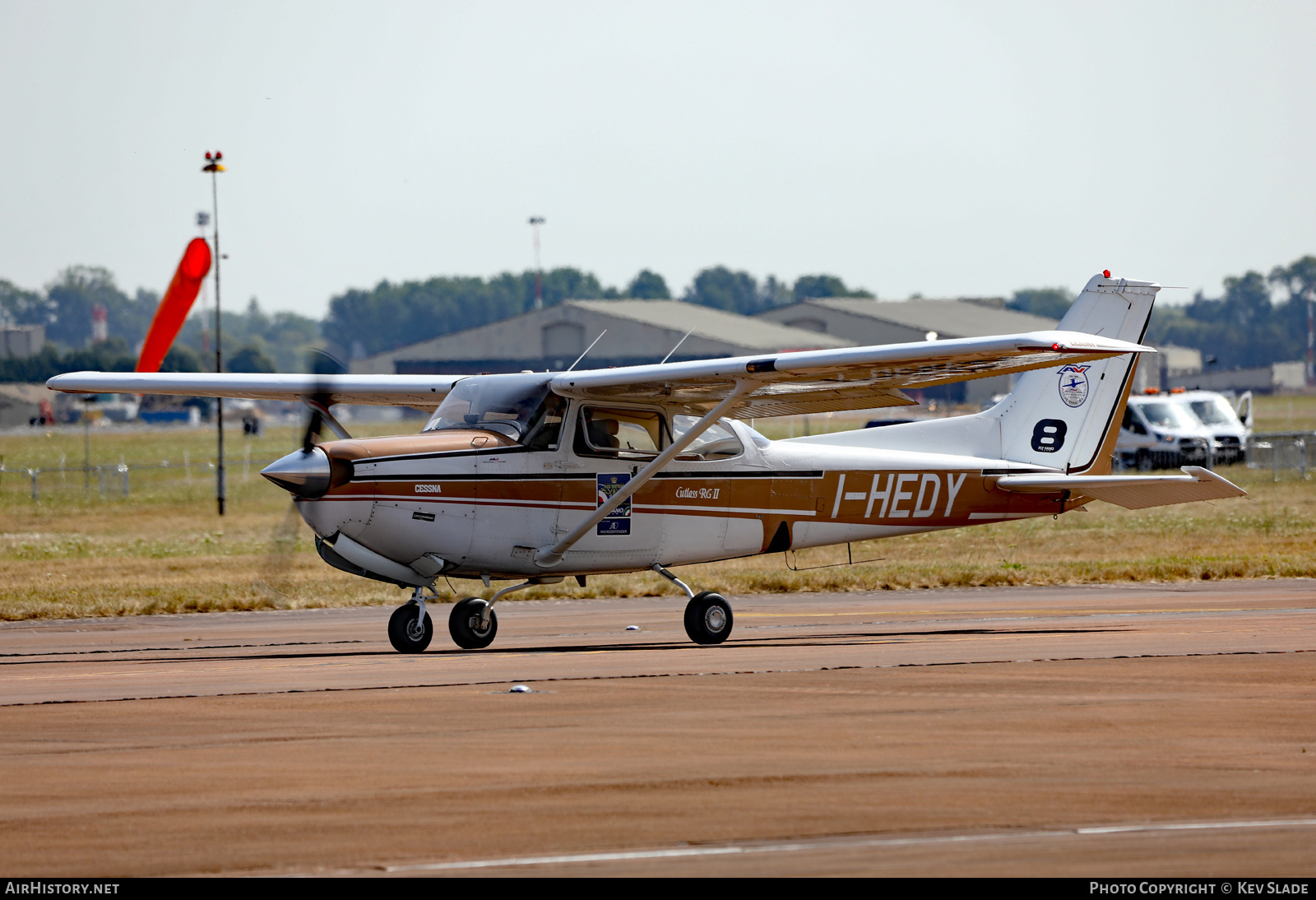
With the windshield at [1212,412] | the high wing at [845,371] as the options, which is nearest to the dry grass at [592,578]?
the high wing at [845,371]

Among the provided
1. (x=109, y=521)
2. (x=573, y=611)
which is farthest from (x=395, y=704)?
(x=109, y=521)

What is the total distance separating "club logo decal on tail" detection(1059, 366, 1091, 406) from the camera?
17.0m

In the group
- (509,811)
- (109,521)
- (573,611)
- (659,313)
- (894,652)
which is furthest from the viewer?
(659,313)

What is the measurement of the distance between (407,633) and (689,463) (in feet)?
10.5

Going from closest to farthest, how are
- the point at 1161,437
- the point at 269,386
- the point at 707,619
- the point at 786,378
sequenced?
the point at 786,378
the point at 707,619
the point at 269,386
the point at 1161,437

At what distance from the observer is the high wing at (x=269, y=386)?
16438 mm

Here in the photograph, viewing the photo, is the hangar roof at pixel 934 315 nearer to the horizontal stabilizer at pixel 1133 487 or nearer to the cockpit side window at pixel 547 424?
the horizontal stabilizer at pixel 1133 487

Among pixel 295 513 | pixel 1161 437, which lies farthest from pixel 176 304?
pixel 1161 437

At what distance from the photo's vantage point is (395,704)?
9.99 meters

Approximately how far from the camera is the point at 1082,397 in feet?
55.9

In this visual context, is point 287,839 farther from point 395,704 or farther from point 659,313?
point 659,313

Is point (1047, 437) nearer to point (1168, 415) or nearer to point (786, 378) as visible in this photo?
point (786, 378)

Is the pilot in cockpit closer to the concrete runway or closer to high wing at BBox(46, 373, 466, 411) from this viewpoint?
the concrete runway
